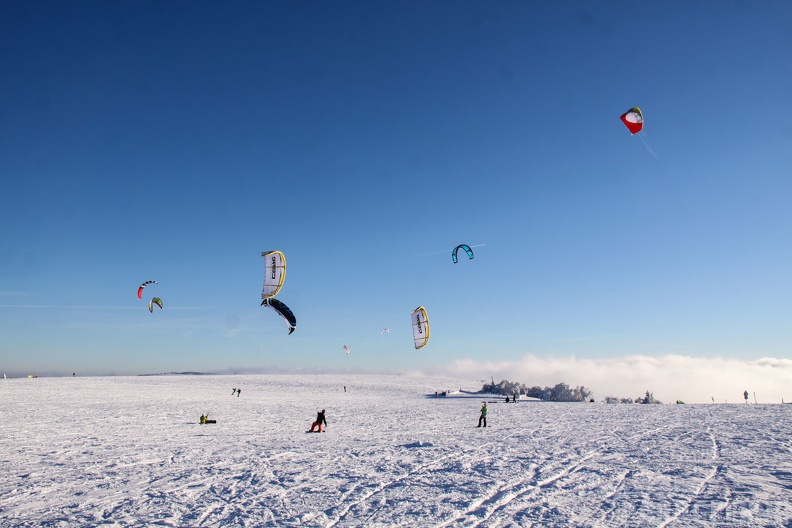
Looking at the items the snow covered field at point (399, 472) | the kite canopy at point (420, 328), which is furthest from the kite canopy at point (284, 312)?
the kite canopy at point (420, 328)

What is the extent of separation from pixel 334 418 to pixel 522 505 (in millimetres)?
16846

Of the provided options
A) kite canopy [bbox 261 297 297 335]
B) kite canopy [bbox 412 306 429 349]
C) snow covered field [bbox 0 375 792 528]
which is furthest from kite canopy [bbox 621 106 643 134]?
kite canopy [bbox 261 297 297 335]

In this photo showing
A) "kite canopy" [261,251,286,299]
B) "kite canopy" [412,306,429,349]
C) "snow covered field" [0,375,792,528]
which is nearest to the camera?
"snow covered field" [0,375,792,528]

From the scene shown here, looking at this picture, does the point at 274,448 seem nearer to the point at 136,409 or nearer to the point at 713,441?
the point at 713,441

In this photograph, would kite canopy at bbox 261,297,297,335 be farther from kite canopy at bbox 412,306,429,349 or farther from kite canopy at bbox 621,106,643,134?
kite canopy at bbox 621,106,643,134

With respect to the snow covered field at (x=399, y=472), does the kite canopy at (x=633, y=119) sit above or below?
above

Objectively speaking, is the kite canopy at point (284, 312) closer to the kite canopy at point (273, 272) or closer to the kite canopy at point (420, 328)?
the kite canopy at point (273, 272)

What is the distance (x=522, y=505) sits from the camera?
28.0 ft

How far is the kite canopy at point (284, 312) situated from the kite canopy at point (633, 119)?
16.0 meters

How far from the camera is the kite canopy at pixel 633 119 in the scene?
Result: 57.8 feet

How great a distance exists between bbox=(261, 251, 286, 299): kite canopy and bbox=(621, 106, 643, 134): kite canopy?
15.1 meters

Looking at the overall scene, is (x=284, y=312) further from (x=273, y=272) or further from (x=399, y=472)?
(x=399, y=472)

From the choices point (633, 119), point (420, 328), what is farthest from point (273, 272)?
point (633, 119)

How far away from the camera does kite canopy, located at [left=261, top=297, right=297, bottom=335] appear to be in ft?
70.9
